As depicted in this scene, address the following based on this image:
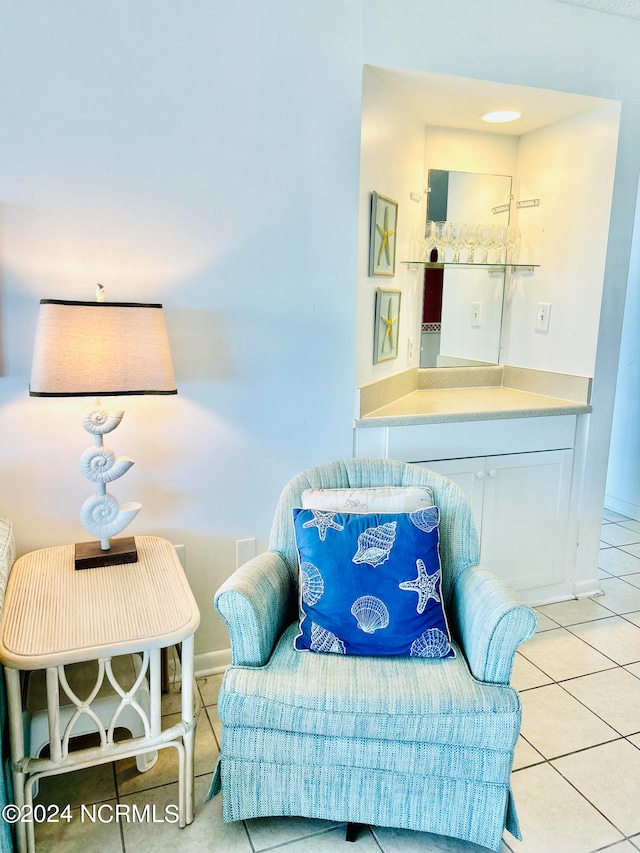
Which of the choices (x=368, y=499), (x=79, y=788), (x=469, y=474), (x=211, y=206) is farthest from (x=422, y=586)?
(x=211, y=206)

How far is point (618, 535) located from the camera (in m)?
3.71

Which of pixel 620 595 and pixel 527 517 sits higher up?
pixel 527 517

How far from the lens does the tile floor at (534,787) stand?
5.14 feet

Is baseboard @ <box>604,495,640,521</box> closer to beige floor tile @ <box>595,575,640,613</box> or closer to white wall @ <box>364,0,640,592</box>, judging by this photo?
beige floor tile @ <box>595,575,640,613</box>

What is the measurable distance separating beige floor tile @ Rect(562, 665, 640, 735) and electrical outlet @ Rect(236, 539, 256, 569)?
A: 4.08 ft

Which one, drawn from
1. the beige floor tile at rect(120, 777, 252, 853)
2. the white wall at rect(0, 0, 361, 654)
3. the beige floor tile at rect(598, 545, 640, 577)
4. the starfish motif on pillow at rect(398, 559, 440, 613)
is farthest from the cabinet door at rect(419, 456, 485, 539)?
the beige floor tile at rect(120, 777, 252, 853)

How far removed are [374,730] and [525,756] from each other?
732 millimetres

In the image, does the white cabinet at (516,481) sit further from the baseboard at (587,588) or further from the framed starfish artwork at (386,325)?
the framed starfish artwork at (386,325)

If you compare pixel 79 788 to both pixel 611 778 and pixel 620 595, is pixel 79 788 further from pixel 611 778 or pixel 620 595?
pixel 620 595

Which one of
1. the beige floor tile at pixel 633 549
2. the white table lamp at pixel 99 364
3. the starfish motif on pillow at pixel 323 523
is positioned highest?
the white table lamp at pixel 99 364

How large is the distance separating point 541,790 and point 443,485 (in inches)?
35.9

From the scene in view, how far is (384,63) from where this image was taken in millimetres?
2078

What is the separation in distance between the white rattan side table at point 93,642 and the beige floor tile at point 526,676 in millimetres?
1243

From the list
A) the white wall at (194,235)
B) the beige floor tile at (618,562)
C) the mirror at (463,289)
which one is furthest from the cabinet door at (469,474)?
the beige floor tile at (618,562)
